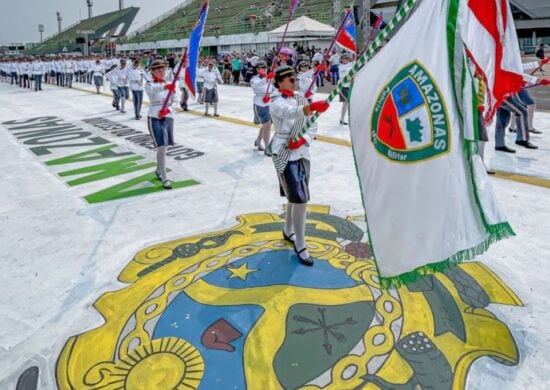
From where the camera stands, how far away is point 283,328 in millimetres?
3117

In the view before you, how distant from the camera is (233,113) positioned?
13391 millimetres

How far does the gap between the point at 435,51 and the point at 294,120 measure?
1614 millimetres

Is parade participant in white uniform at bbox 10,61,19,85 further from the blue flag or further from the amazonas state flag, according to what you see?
the amazonas state flag

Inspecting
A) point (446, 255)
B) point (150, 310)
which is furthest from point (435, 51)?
point (150, 310)

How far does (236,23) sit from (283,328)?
1676 inches

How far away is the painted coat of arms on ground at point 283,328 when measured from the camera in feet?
8.80

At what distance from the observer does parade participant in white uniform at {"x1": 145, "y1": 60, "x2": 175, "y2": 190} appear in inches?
259

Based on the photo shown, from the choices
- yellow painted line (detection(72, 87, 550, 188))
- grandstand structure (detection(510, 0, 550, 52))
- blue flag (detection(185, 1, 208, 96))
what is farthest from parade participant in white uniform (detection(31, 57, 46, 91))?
grandstand structure (detection(510, 0, 550, 52))

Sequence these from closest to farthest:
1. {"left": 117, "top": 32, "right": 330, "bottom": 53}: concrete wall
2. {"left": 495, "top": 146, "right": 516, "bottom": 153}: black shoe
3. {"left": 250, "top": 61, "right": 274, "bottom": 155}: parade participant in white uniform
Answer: {"left": 495, "top": 146, "right": 516, "bottom": 153}: black shoe, {"left": 250, "top": 61, "right": 274, "bottom": 155}: parade participant in white uniform, {"left": 117, "top": 32, "right": 330, "bottom": 53}: concrete wall

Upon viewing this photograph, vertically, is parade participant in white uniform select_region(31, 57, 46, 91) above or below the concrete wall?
below

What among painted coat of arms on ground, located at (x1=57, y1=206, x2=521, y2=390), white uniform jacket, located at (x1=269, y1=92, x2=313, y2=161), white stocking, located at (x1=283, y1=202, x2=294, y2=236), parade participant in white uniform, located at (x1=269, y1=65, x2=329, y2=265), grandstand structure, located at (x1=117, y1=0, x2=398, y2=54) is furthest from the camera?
grandstand structure, located at (x1=117, y1=0, x2=398, y2=54)

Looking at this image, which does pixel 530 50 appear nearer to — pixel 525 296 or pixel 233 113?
pixel 233 113

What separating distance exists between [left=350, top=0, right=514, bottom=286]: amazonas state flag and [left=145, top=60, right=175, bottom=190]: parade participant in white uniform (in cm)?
443

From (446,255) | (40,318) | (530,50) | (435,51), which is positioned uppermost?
(530,50)
